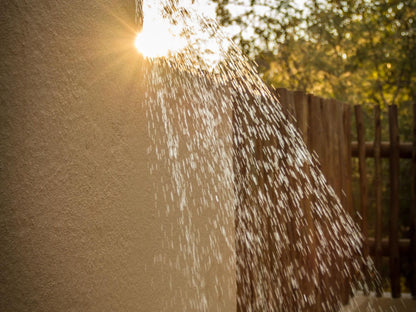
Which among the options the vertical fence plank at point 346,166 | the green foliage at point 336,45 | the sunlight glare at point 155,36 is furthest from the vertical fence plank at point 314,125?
the green foliage at point 336,45

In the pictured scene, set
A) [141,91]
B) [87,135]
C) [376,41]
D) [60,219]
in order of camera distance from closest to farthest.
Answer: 1. [60,219]
2. [87,135]
3. [141,91]
4. [376,41]

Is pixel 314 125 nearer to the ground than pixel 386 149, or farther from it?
farther from it

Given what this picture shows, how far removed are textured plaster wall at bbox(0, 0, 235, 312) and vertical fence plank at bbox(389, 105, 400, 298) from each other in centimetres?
418

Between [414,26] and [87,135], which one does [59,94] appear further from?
[414,26]

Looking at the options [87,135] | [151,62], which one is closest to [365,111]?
[151,62]

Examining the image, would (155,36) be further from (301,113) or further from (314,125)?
(314,125)

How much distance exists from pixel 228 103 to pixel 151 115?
3.68ft

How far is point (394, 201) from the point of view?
5.80 metres

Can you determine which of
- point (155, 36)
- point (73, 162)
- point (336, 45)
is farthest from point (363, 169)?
point (336, 45)

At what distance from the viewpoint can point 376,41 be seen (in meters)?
10.1

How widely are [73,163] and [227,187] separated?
1.65 m

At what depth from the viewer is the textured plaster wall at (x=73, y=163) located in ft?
4.53

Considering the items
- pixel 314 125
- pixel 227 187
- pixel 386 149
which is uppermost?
pixel 314 125

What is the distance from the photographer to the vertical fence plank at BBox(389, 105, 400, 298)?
5676 millimetres
